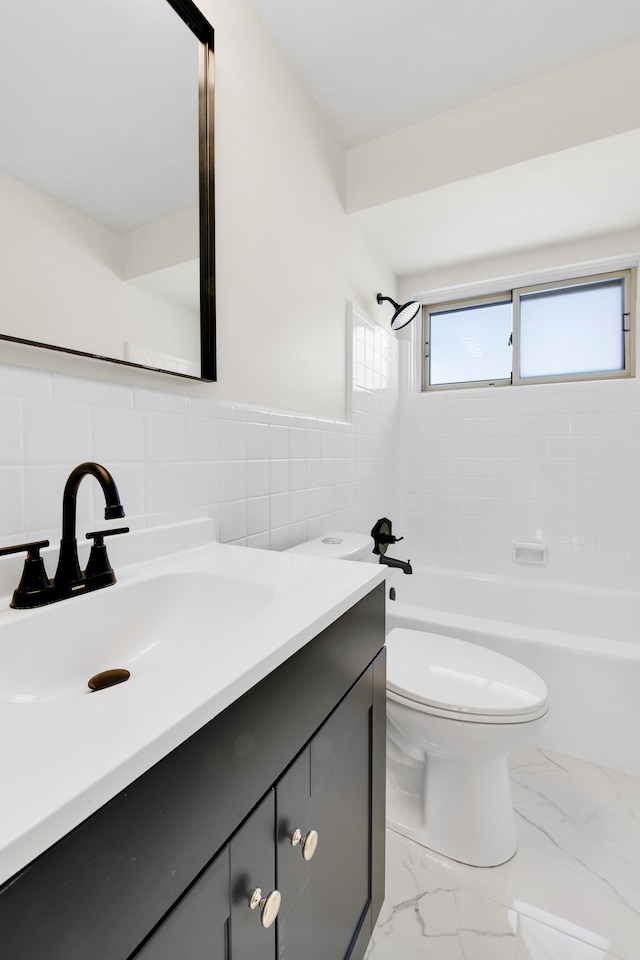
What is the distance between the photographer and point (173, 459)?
38.0 inches

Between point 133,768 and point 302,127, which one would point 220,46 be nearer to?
point 302,127

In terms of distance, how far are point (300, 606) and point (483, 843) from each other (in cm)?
107

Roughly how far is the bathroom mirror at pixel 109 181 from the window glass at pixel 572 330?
195cm

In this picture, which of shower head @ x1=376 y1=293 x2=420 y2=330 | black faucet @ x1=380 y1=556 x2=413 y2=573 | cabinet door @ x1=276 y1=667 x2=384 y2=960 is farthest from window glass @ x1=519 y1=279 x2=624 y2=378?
cabinet door @ x1=276 y1=667 x2=384 y2=960

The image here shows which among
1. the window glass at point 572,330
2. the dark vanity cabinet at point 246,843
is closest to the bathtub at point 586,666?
the dark vanity cabinet at point 246,843

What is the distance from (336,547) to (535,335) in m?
1.83

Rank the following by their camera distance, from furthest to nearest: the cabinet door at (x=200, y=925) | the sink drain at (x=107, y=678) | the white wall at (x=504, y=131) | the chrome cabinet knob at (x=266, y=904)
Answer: the white wall at (x=504, y=131)
the sink drain at (x=107, y=678)
the chrome cabinet knob at (x=266, y=904)
the cabinet door at (x=200, y=925)

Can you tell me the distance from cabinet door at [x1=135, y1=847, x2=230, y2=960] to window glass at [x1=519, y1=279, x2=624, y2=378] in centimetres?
250

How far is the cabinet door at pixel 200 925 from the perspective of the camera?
1.19 ft

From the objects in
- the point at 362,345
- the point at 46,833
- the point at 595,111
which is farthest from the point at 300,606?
the point at 595,111

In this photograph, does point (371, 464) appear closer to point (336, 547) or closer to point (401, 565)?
point (401, 565)

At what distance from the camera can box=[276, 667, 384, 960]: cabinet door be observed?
0.56 metres

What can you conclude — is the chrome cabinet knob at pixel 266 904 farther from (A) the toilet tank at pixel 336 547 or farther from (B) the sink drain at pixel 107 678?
(A) the toilet tank at pixel 336 547

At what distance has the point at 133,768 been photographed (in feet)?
1.02
